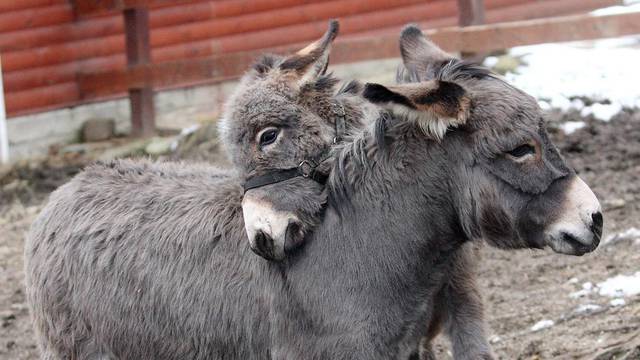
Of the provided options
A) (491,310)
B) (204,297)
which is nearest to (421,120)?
(204,297)

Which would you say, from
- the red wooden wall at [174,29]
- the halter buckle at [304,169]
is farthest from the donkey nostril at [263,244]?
the red wooden wall at [174,29]

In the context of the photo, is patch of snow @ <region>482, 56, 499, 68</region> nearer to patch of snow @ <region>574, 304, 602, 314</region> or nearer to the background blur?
the background blur

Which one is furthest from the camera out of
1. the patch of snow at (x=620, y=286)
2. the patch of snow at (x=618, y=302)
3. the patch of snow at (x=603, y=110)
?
the patch of snow at (x=603, y=110)

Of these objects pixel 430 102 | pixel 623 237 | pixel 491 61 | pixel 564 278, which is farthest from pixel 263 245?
pixel 491 61

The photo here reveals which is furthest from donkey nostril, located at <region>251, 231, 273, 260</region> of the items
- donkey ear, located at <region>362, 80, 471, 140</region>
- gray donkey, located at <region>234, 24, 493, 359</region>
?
donkey ear, located at <region>362, 80, 471, 140</region>

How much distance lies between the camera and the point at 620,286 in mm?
6531

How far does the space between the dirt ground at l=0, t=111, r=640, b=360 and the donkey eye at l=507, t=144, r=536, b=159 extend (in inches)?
59.3

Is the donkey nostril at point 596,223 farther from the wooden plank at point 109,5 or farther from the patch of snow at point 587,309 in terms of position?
the wooden plank at point 109,5

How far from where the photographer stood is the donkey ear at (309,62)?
4867mm

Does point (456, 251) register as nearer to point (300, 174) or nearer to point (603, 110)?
point (300, 174)

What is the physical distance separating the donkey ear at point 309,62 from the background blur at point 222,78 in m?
2.60

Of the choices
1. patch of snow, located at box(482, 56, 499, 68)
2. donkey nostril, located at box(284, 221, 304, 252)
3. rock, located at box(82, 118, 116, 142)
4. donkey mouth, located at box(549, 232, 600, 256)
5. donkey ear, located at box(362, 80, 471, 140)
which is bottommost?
rock, located at box(82, 118, 116, 142)

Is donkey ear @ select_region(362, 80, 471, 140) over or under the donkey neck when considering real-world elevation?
over

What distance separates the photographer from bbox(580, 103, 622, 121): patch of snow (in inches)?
393
